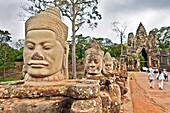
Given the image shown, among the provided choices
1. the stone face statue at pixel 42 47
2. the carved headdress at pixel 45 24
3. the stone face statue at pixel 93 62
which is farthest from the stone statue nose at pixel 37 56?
the stone face statue at pixel 93 62

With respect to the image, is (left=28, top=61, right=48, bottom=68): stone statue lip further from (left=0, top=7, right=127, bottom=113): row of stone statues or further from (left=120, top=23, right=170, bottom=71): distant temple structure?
(left=120, top=23, right=170, bottom=71): distant temple structure

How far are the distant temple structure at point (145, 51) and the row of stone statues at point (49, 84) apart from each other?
741 inches

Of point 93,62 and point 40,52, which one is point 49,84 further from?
point 93,62

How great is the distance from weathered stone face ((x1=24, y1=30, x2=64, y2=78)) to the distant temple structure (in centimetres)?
1908

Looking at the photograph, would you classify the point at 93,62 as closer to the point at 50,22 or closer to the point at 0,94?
the point at 50,22

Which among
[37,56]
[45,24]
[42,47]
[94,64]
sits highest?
[45,24]

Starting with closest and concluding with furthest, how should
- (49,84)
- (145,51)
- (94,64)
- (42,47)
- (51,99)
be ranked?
(51,99)
(49,84)
(42,47)
(94,64)
(145,51)

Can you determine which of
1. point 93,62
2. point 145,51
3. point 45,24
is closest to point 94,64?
point 93,62

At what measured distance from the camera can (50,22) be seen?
5.82 ft

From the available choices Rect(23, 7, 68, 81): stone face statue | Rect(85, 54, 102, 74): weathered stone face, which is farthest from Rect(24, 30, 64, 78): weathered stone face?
Rect(85, 54, 102, 74): weathered stone face

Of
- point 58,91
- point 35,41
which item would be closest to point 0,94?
point 58,91

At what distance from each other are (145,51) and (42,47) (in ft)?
79.4

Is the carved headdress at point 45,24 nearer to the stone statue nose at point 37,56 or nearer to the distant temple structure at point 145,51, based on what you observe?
the stone statue nose at point 37,56

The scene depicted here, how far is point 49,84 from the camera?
164cm
